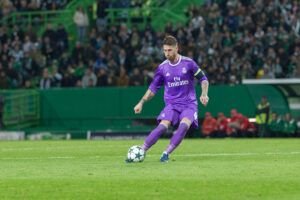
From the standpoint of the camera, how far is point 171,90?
1298 centimetres

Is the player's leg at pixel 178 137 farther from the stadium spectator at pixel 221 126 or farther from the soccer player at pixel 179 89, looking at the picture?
the stadium spectator at pixel 221 126

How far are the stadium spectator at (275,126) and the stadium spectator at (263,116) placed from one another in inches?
7.1

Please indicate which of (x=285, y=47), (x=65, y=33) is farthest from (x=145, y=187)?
(x=65, y=33)

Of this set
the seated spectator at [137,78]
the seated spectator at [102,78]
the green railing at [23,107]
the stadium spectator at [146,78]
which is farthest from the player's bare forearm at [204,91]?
the green railing at [23,107]

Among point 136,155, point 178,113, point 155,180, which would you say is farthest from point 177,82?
point 155,180

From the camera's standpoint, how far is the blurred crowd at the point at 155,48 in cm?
2889

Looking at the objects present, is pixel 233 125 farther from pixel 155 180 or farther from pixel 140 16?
pixel 155 180

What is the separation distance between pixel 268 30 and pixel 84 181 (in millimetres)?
21579

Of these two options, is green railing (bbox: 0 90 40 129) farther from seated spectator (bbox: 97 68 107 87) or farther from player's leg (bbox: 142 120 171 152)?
player's leg (bbox: 142 120 171 152)

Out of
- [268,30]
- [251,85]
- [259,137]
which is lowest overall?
[259,137]

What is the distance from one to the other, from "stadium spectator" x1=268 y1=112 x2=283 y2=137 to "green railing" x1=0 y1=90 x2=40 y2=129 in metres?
10.2

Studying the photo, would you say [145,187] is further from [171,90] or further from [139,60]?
[139,60]

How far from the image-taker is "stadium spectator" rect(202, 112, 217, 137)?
27452 mm

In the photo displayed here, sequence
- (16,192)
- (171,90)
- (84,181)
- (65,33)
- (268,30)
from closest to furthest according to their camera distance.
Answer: (16,192) → (84,181) → (171,90) → (268,30) → (65,33)
